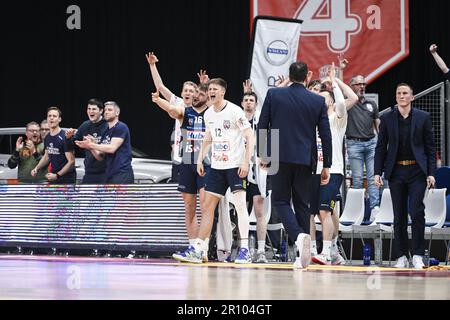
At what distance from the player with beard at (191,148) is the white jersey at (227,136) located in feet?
1.54

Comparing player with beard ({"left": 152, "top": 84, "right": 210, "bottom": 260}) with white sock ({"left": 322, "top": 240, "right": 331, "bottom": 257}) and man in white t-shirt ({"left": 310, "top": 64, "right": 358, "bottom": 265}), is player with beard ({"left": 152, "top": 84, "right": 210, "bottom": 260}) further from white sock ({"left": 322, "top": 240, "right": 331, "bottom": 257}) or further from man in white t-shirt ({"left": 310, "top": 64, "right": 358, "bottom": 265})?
white sock ({"left": 322, "top": 240, "right": 331, "bottom": 257})

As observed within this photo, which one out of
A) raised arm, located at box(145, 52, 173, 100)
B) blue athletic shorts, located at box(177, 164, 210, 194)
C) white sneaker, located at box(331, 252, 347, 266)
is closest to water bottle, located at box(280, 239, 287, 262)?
white sneaker, located at box(331, 252, 347, 266)

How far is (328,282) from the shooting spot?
318 inches

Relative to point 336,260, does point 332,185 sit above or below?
above

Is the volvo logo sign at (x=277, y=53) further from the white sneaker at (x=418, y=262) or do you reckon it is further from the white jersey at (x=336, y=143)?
the white sneaker at (x=418, y=262)

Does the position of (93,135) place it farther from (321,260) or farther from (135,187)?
(321,260)

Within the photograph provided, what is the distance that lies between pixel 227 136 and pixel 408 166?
2012mm

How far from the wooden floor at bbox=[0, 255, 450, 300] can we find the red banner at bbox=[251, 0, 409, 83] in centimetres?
921

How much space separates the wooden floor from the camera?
21.6 ft

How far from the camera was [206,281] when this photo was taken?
26.3 ft

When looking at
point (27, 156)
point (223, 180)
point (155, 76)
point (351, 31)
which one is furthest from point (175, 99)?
point (351, 31)

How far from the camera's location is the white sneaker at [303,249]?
381 inches
